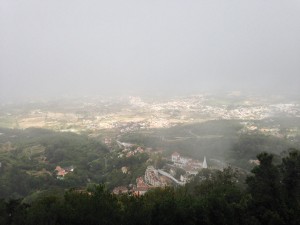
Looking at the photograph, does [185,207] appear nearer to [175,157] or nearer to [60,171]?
[175,157]

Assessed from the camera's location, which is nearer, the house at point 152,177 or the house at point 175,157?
the house at point 152,177

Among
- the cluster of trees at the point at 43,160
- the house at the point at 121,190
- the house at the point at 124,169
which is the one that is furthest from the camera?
the house at the point at 124,169

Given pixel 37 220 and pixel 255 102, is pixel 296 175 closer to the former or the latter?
pixel 37 220

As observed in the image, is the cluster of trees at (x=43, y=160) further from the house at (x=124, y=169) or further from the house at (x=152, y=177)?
the house at (x=152, y=177)

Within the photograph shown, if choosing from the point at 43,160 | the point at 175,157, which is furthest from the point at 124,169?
the point at 43,160

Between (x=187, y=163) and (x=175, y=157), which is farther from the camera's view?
(x=175, y=157)

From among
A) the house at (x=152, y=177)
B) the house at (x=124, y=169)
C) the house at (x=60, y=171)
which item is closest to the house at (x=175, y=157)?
the house at (x=152, y=177)

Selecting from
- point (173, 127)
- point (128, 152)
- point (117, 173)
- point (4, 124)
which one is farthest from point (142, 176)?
point (4, 124)

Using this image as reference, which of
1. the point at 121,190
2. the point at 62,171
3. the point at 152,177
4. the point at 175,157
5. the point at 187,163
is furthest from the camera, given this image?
the point at 175,157

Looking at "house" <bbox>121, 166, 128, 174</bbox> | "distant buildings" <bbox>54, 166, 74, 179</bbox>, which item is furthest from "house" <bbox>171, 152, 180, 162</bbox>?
"distant buildings" <bbox>54, 166, 74, 179</bbox>
